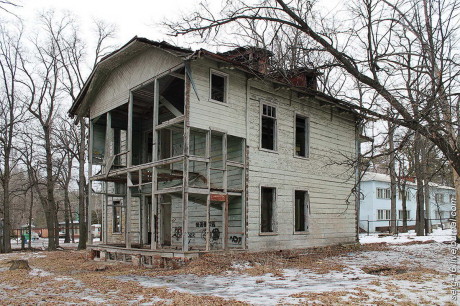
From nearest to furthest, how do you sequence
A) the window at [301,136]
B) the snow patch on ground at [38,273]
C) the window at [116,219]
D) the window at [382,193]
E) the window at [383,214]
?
the snow patch on ground at [38,273] < the window at [301,136] < the window at [116,219] < the window at [383,214] < the window at [382,193]

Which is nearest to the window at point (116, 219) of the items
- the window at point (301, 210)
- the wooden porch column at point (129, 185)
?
the wooden porch column at point (129, 185)

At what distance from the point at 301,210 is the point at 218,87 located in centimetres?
641

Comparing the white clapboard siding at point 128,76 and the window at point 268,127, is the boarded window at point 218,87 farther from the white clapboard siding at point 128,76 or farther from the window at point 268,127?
the window at point 268,127

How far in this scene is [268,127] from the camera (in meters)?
16.9

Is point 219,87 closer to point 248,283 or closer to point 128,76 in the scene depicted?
point 128,76

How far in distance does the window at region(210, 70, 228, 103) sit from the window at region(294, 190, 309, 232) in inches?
A: 211

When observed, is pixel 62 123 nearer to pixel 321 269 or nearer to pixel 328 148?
pixel 328 148

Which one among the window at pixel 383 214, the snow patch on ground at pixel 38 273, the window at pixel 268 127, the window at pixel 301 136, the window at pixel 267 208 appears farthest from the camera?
the window at pixel 383 214

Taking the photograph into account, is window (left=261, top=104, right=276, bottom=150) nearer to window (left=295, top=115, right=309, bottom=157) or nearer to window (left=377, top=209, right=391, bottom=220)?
window (left=295, top=115, right=309, bottom=157)

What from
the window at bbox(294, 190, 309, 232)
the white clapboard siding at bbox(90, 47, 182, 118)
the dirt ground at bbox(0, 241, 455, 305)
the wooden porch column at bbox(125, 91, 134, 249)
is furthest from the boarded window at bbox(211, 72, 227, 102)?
the dirt ground at bbox(0, 241, 455, 305)

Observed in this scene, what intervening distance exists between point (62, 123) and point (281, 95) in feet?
81.6

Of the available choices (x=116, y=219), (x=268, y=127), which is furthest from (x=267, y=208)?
(x=116, y=219)

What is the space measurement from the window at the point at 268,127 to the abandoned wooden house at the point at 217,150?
0.04 meters

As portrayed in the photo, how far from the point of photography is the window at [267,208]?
53.1 ft
